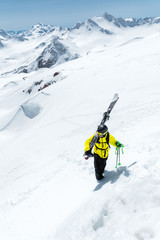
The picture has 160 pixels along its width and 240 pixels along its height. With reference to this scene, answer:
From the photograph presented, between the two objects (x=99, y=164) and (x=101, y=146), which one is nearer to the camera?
(x=101, y=146)

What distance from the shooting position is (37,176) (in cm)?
1087

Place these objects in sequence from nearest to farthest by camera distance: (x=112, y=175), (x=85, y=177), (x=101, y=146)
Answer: (x=101, y=146) < (x=112, y=175) < (x=85, y=177)

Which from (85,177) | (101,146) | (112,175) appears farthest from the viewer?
(85,177)

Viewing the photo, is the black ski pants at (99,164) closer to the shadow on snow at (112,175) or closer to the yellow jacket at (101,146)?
the yellow jacket at (101,146)

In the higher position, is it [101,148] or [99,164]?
[101,148]

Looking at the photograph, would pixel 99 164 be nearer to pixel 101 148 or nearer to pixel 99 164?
pixel 99 164

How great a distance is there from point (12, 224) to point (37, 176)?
3857 millimetres

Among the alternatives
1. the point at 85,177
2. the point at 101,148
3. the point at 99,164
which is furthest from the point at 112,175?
the point at 85,177

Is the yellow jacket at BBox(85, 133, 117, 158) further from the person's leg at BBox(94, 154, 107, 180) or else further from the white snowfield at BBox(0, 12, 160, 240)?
the white snowfield at BBox(0, 12, 160, 240)

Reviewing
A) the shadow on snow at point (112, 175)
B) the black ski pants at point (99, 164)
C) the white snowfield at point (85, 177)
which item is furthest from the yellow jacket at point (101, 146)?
the white snowfield at point (85, 177)

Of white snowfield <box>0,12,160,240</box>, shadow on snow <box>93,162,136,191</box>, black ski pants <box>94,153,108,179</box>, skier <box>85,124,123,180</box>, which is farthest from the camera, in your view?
black ski pants <box>94,153,108,179</box>

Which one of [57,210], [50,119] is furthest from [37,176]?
[50,119]

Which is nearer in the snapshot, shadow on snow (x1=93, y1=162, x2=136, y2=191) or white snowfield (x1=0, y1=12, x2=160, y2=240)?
white snowfield (x1=0, y1=12, x2=160, y2=240)

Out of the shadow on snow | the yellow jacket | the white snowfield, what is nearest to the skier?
the yellow jacket
